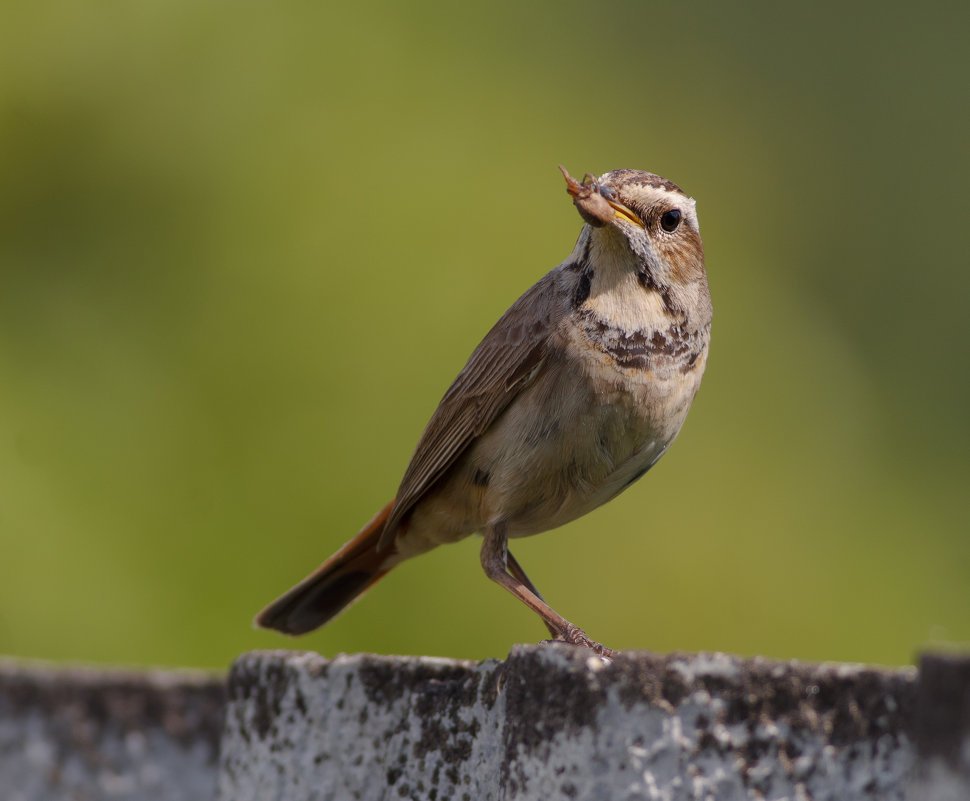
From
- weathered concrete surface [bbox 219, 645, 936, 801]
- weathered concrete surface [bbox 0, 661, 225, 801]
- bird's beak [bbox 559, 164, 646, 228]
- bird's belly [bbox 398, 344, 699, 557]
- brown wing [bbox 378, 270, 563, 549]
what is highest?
bird's beak [bbox 559, 164, 646, 228]

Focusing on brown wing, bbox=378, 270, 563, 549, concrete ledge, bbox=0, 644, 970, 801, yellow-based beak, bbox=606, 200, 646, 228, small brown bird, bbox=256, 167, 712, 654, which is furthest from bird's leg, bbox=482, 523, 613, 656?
yellow-based beak, bbox=606, 200, 646, 228

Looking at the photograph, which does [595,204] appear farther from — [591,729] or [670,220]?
[591,729]

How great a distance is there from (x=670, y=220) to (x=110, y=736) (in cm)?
181

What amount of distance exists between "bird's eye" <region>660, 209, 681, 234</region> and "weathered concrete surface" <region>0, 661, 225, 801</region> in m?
1.50

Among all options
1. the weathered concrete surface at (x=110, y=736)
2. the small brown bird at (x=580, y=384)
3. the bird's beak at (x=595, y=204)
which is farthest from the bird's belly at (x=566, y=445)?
the weathered concrete surface at (x=110, y=736)

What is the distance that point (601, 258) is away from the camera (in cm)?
287

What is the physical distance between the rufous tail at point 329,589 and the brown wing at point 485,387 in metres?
0.12

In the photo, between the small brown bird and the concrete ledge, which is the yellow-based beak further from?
the concrete ledge

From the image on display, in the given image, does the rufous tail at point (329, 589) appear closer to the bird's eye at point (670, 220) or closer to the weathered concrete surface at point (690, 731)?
the bird's eye at point (670, 220)

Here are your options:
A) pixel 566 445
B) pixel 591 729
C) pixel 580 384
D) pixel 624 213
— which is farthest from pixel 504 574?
pixel 591 729

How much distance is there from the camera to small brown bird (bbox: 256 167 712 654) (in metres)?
2.77

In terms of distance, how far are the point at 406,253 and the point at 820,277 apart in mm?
2082

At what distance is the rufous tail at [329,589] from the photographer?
3.28 meters

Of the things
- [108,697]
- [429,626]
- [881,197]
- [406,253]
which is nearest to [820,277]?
[881,197]
